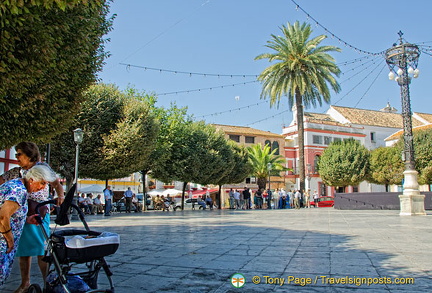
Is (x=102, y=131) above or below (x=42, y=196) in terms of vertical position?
above

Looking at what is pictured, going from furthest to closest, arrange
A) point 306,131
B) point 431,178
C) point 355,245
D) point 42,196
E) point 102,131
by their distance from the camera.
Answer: point 306,131
point 431,178
point 102,131
point 355,245
point 42,196

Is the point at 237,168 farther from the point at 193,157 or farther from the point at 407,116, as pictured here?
the point at 407,116

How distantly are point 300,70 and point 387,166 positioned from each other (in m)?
15.5

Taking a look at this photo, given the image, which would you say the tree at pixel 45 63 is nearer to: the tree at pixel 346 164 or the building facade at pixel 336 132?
the tree at pixel 346 164

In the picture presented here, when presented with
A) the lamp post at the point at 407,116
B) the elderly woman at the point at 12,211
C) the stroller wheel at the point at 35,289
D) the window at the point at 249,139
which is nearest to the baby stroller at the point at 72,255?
the stroller wheel at the point at 35,289

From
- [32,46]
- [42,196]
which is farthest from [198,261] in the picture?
[32,46]

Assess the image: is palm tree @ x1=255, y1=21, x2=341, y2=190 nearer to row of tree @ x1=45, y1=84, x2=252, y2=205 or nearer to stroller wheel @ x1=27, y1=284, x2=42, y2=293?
row of tree @ x1=45, y1=84, x2=252, y2=205

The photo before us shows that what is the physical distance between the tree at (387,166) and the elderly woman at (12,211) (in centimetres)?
3668

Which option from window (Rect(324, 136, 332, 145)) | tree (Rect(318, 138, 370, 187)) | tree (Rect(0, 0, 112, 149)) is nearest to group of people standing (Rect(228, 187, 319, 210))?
tree (Rect(318, 138, 370, 187))

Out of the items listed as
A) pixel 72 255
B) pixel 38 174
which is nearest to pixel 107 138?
pixel 38 174

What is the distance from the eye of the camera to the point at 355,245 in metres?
7.30

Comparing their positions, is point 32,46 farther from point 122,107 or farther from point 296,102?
point 296,102

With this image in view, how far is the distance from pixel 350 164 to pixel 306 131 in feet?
38.9

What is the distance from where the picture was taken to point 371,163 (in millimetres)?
38844
